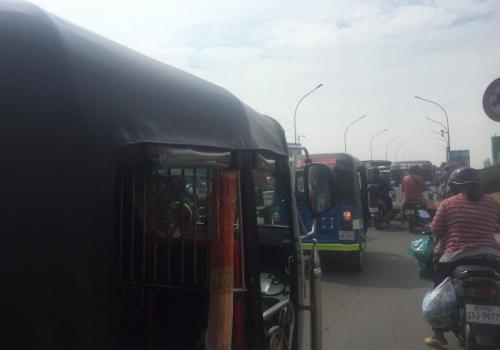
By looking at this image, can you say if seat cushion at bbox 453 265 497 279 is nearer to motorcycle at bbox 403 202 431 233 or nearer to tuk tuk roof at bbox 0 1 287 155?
tuk tuk roof at bbox 0 1 287 155

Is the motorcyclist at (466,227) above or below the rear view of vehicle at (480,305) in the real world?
above

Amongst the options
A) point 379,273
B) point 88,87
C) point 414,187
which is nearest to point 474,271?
point 88,87

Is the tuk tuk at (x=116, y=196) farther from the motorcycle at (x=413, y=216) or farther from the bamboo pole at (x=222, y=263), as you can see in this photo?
the motorcycle at (x=413, y=216)

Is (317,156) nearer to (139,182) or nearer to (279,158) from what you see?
(279,158)

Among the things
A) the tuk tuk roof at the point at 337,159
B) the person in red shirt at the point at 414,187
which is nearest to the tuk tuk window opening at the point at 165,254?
the tuk tuk roof at the point at 337,159

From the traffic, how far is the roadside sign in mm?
1459

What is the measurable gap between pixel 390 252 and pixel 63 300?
Answer: 10317mm

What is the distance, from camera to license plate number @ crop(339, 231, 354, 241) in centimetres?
860

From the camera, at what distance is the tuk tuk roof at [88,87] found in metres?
1.67

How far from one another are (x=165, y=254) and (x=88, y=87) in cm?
153

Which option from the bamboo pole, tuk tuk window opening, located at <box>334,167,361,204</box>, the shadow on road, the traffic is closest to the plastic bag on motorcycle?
the traffic

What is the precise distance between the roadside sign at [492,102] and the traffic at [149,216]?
4.79ft

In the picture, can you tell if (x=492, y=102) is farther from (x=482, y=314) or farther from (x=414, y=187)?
(x=414, y=187)

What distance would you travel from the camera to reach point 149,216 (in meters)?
2.88
